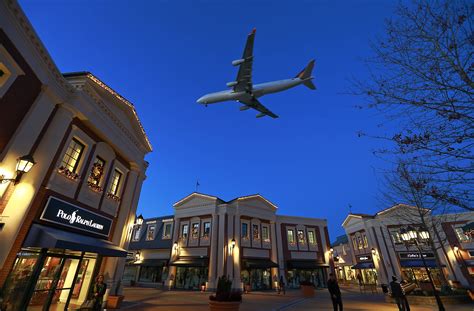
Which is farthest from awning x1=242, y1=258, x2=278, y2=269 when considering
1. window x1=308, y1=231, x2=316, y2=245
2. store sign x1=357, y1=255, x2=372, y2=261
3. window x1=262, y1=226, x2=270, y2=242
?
store sign x1=357, y1=255, x2=372, y2=261

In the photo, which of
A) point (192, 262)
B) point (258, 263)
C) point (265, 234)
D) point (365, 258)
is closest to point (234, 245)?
point (258, 263)

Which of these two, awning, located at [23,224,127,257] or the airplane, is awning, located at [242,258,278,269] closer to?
the airplane

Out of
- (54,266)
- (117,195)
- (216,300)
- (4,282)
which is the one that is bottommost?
(216,300)

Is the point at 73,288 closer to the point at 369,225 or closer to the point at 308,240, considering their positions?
the point at 308,240

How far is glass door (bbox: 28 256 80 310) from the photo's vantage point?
9117 millimetres

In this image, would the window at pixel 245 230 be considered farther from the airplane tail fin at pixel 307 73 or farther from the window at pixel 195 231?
the airplane tail fin at pixel 307 73

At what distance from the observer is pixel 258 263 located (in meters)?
28.0

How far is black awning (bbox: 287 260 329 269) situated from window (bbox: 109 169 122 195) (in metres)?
24.7

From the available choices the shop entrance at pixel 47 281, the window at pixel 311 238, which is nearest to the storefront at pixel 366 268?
the window at pixel 311 238

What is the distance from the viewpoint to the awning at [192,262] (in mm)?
26703

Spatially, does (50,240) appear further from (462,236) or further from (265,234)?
(462,236)

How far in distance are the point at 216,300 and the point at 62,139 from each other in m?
9.15

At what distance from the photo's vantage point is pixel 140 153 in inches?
636

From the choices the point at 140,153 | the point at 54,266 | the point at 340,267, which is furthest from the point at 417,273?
the point at 54,266
